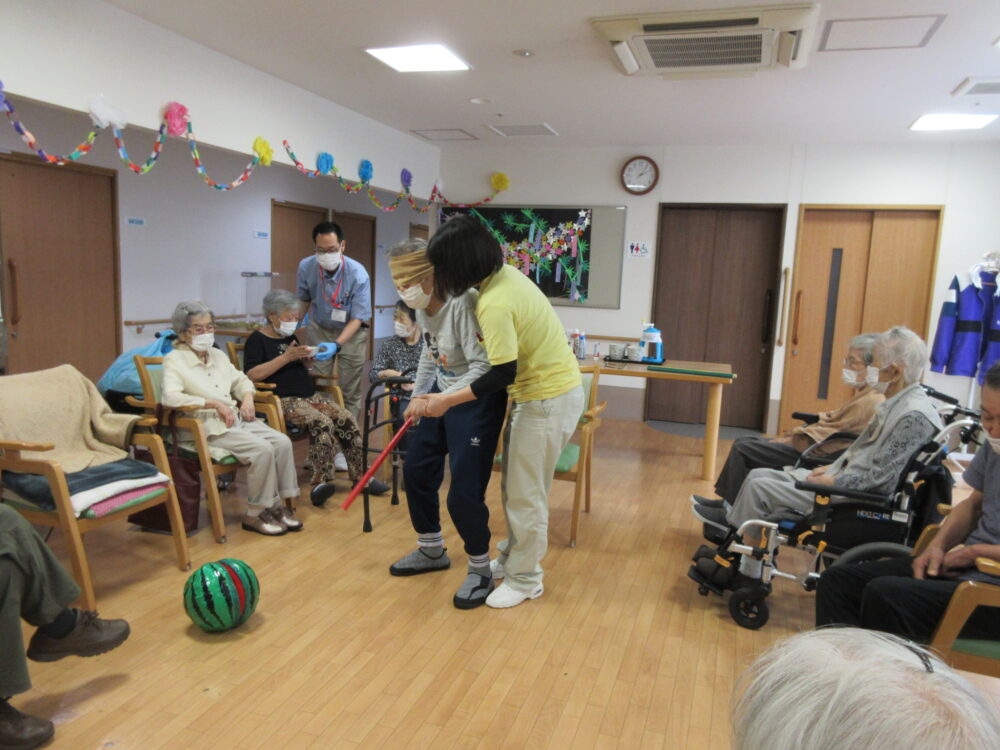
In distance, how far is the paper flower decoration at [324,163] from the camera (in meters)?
4.96

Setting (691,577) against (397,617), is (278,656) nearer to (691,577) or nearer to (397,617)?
(397,617)

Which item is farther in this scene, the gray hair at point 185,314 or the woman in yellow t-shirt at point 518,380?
the gray hair at point 185,314

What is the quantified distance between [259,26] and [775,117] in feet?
11.5

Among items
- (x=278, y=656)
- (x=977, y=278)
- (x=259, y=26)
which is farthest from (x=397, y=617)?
(x=977, y=278)

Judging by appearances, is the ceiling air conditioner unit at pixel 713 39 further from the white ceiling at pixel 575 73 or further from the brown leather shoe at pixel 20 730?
the brown leather shoe at pixel 20 730

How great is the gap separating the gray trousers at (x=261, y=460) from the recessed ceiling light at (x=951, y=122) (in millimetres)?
4713

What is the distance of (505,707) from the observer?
6.90 feet

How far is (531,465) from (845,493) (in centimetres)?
109

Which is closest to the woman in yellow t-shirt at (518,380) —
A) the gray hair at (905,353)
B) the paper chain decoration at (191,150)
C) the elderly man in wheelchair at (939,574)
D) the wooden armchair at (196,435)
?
the elderly man in wheelchair at (939,574)

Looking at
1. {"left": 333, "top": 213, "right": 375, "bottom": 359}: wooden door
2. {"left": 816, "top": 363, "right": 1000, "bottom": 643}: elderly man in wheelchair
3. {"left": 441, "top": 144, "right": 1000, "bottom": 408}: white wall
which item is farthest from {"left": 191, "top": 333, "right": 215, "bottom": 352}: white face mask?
{"left": 333, "top": 213, "right": 375, "bottom": 359}: wooden door

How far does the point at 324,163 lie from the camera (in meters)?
4.97

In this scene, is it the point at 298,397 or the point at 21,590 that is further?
the point at 298,397

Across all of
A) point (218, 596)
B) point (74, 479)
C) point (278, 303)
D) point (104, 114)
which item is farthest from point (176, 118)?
point (218, 596)

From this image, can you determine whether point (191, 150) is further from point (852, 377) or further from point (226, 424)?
point (852, 377)
